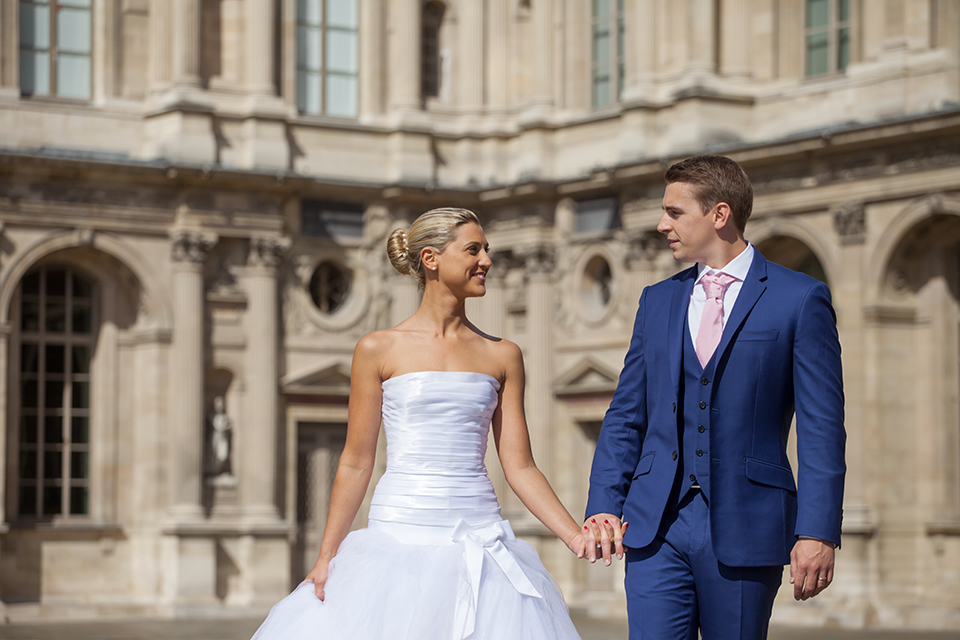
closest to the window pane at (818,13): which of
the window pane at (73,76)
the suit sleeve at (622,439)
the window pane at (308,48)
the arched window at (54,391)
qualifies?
the window pane at (308,48)

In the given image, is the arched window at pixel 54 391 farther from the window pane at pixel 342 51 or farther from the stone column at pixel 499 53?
the stone column at pixel 499 53

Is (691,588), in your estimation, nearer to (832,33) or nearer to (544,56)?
(832,33)

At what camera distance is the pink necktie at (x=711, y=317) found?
19.2 ft

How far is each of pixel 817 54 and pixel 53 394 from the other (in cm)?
1201

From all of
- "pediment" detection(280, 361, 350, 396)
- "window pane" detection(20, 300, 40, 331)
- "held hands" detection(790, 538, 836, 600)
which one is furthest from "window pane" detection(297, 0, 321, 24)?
"held hands" detection(790, 538, 836, 600)

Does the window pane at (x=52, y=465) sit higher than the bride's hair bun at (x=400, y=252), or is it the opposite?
the bride's hair bun at (x=400, y=252)

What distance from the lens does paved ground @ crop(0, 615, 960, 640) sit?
2050cm

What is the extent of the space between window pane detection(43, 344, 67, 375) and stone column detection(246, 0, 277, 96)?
15.9 feet

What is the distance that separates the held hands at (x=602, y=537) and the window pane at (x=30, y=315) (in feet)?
69.3

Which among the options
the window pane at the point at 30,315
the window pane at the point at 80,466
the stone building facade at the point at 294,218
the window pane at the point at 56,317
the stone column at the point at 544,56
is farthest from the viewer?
the stone column at the point at 544,56

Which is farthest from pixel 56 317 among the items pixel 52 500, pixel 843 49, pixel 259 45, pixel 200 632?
pixel 843 49

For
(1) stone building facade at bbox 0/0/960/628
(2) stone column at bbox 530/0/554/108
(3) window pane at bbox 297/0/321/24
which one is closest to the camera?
(1) stone building facade at bbox 0/0/960/628

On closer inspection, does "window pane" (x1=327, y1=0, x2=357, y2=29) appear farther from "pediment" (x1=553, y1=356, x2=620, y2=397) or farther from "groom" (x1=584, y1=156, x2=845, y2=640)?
"groom" (x1=584, y1=156, x2=845, y2=640)

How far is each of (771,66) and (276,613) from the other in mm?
19926
